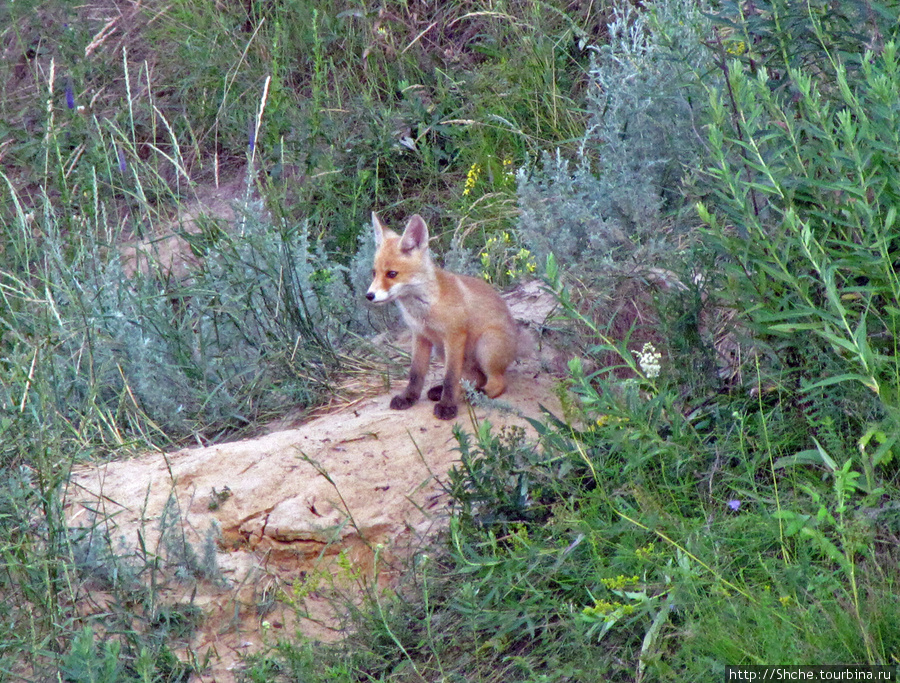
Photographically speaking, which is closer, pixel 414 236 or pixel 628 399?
pixel 628 399

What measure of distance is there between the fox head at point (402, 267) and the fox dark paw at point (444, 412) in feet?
2.04

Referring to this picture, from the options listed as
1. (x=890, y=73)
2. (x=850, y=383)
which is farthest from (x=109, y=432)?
(x=890, y=73)

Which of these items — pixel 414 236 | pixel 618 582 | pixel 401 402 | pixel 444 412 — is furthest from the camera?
pixel 414 236

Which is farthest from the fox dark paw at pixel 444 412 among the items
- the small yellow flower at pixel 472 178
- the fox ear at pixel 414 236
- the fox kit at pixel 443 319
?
the small yellow flower at pixel 472 178

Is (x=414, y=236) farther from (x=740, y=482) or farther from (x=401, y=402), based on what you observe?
(x=740, y=482)

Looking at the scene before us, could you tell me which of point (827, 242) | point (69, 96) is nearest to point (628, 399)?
point (827, 242)

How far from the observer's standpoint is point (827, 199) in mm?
3020

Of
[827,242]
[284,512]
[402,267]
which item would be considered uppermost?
[827,242]

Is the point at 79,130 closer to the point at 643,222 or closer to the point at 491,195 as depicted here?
the point at 491,195

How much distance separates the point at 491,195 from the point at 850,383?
3.76 meters

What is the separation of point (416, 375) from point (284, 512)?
3.49ft

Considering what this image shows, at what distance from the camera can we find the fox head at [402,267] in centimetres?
463

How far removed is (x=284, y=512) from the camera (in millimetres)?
3811

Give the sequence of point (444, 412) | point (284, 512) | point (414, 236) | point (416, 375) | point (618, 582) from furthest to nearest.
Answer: point (414, 236), point (416, 375), point (444, 412), point (284, 512), point (618, 582)
